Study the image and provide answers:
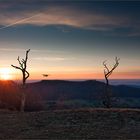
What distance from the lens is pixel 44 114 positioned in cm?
3170

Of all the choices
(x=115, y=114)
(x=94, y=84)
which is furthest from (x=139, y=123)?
(x=94, y=84)

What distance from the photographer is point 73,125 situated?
27.5 m

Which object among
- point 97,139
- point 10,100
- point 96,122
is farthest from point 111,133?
point 10,100

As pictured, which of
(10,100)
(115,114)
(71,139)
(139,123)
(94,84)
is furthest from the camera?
(94,84)

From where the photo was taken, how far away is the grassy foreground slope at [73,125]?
24516 millimetres

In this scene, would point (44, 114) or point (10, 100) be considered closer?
point (44, 114)

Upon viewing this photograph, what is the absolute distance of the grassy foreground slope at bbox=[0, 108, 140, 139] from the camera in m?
24.5

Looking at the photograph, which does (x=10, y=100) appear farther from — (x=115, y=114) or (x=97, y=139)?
(x=97, y=139)

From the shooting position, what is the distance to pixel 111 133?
81.0 feet

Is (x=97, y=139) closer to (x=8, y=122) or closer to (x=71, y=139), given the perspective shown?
(x=71, y=139)

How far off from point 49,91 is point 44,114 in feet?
513

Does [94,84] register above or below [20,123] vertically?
above

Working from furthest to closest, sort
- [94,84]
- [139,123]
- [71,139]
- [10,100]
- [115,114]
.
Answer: [94,84], [10,100], [115,114], [139,123], [71,139]

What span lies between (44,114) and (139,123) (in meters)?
8.38
